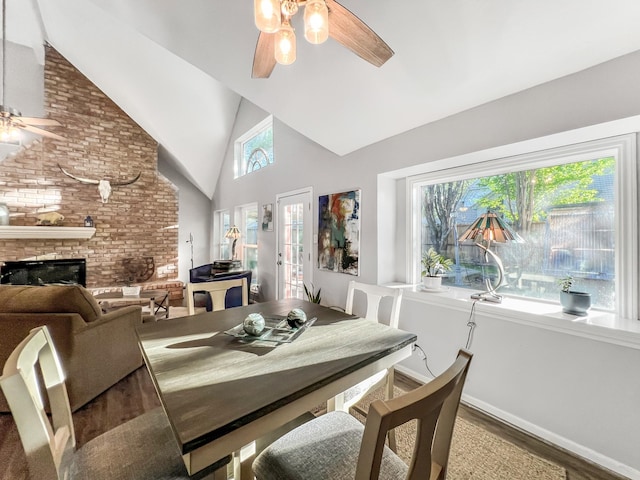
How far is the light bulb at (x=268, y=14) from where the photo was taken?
106 cm

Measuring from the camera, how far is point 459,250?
242 cm

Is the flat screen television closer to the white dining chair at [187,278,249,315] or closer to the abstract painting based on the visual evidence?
the white dining chair at [187,278,249,315]

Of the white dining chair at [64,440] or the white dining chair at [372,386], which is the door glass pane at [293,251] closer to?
the white dining chair at [372,386]

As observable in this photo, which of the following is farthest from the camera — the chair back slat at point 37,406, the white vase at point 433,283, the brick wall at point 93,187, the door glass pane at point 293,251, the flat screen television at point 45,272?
the brick wall at point 93,187

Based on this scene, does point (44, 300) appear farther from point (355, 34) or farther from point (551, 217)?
point (551, 217)

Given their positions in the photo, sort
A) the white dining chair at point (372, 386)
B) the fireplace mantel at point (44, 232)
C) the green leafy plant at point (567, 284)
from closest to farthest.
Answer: the white dining chair at point (372, 386)
the green leafy plant at point (567, 284)
the fireplace mantel at point (44, 232)

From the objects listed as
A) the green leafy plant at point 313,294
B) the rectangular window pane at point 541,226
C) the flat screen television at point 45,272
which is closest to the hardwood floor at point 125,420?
the rectangular window pane at point 541,226

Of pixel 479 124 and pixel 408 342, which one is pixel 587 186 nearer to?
pixel 479 124

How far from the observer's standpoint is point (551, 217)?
6.28ft

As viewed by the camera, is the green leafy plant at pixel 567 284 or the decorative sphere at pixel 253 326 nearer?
the decorative sphere at pixel 253 326

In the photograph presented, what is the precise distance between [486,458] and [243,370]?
4.98ft

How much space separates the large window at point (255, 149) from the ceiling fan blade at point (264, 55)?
9.52 feet

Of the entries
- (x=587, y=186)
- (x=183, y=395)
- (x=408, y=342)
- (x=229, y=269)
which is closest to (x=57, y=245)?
(x=229, y=269)

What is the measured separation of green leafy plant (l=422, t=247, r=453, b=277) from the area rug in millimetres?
1131
